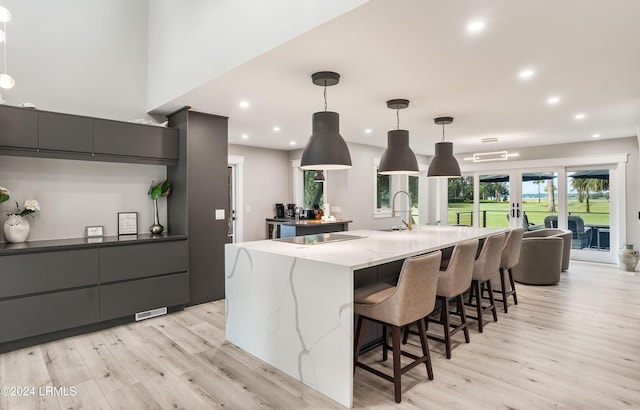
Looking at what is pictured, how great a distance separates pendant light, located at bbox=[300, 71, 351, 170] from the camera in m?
3.16

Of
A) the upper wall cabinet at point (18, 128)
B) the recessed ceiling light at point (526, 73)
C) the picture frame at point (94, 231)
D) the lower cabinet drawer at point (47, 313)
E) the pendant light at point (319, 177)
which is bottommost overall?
the lower cabinet drawer at point (47, 313)

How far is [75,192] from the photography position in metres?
4.00

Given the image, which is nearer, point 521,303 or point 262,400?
point 262,400

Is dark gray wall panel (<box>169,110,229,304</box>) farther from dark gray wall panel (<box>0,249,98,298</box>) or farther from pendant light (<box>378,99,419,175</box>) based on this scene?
pendant light (<box>378,99,419,175</box>)

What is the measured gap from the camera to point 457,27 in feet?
7.65

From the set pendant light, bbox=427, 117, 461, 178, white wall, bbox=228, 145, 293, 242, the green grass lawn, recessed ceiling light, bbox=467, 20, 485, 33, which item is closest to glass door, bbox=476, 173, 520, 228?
the green grass lawn

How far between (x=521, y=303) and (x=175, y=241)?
4.34 m

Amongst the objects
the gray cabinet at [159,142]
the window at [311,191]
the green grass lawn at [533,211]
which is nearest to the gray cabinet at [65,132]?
the gray cabinet at [159,142]

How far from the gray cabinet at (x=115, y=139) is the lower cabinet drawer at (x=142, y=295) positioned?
4.75ft

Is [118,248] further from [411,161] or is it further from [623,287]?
[623,287]

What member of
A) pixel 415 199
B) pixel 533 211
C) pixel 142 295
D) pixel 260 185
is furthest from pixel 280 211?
pixel 533 211

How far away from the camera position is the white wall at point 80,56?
3693mm

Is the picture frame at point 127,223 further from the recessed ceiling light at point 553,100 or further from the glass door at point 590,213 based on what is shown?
the glass door at point 590,213

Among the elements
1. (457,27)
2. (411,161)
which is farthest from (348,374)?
(411,161)
